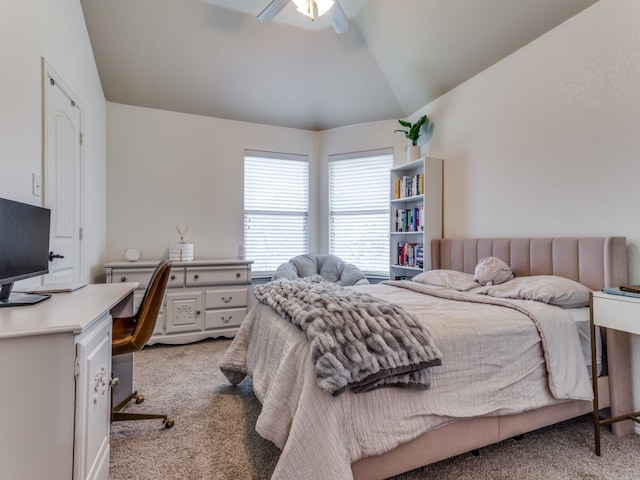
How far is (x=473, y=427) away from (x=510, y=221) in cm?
187

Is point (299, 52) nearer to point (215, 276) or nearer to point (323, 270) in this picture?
point (323, 270)

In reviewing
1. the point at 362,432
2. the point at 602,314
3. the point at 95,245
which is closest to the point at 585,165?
the point at 602,314

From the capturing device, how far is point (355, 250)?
453 cm

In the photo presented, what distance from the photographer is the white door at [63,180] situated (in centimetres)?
227

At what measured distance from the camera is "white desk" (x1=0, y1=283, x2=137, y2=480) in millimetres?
1036

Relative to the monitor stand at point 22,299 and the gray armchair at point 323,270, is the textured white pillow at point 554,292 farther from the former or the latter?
the monitor stand at point 22,299

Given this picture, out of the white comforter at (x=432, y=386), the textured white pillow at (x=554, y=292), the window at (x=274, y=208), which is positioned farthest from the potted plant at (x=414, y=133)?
the white comforter at (x=432, y=386)

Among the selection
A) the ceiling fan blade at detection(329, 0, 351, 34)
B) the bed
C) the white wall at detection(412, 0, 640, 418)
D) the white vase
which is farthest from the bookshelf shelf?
the ceiling fan blade at detection(329, 0, 351, 34)

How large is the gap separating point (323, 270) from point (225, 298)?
4.03ft

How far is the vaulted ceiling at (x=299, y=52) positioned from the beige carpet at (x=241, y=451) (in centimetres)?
277

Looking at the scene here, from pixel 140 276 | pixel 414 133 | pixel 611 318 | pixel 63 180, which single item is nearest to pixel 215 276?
pixel 140 276

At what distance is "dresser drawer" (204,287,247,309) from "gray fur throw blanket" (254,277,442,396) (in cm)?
225

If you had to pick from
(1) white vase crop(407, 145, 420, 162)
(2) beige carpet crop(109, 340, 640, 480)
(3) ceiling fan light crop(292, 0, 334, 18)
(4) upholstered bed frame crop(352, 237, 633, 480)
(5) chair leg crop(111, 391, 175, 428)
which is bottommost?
(2) beige carpet crop(109, 340, 640, 480)

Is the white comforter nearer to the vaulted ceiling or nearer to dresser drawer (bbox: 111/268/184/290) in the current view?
dresser drawer (bbox: 111/268/184/290)
